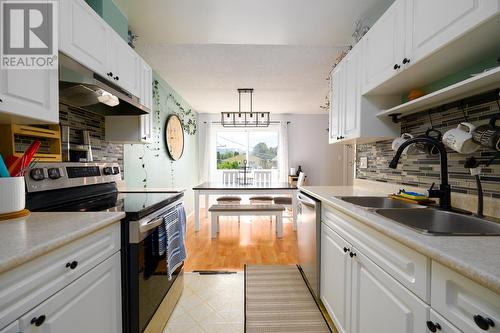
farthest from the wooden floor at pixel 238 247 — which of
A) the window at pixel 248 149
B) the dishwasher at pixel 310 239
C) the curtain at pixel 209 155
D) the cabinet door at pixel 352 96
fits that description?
the window at pixel 248 149

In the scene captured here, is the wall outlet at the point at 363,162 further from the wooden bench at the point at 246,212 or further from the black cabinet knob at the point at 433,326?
the black cabinet knob at the point at 433,326

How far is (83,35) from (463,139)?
81.4 inches

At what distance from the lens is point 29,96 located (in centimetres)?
97

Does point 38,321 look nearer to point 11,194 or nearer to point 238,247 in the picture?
point 11,194

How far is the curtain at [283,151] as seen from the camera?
5836mm

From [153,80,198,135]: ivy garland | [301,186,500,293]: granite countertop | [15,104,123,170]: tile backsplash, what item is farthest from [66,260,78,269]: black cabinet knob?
[153,80,198,135]: ivy garland

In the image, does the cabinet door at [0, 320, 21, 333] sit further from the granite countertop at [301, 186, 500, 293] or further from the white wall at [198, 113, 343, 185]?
the white wall at [198, 113, 343, 185]

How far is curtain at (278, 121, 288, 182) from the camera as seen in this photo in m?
5.84

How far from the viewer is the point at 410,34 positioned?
1213mm

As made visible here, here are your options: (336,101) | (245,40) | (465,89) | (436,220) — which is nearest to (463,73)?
(465,89)

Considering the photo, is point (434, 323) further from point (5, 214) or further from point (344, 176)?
point (344, 176)

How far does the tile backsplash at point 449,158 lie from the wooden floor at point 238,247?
4.98 feet

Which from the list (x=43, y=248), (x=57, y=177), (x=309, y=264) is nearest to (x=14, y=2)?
(x=57, y=177)

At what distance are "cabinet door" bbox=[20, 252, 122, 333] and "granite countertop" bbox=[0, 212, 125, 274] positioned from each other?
0.18 meters
